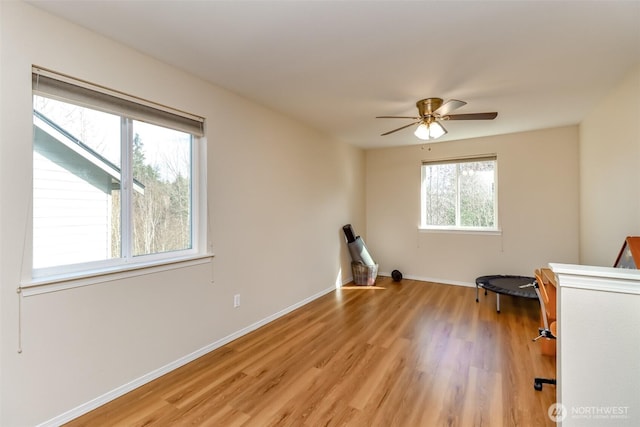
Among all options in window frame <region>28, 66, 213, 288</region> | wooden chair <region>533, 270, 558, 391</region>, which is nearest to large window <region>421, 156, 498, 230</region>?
wooden chair <region>533, 270, 558, 391</region>

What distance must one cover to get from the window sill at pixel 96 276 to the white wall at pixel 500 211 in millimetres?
3795

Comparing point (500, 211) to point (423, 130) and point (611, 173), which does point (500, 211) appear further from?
point (423, 130)

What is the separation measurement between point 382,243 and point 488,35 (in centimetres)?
402

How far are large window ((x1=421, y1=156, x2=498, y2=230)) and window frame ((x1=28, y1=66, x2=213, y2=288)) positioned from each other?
3819 mm

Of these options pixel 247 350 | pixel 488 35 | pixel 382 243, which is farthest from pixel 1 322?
pixel 382 243

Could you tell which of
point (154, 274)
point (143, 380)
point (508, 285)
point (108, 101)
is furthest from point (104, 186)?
point (508, 285)

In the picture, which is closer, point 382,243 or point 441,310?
point 441,310

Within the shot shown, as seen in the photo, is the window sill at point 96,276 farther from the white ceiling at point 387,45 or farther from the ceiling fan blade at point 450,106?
the ceiling fan blade at point 450,106

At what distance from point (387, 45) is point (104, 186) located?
220 cm

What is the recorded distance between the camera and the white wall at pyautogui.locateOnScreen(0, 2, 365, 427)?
5.18ft

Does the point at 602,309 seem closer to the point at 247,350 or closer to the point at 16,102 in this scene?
the point at 247,350

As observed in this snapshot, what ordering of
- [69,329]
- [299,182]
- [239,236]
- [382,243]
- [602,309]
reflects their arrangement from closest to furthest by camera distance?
[602,309], [69,329], [239,236], [299,182], [382,243]

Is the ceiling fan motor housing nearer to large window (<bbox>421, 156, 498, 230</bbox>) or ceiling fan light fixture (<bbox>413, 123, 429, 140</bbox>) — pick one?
ceiling fan light fixture (<bbox>413, 123, 429, 140</bbox>)

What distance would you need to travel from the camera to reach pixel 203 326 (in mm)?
2590
